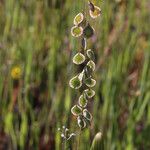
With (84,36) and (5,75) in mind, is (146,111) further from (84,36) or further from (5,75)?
(84,36)

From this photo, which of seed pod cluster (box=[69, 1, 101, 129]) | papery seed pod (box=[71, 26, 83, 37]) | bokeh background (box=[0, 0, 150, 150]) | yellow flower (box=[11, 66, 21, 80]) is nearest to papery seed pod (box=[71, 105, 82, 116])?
seed pod cluster (box=[69, 1, 101, 129])

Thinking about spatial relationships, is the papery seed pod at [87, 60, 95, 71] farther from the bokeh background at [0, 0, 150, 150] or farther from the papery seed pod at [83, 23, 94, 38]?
the bokeh background at [0, 0, 150, 150]

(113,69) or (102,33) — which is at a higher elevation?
(102,33)

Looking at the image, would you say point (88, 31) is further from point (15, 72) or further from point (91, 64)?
point (15, 72)

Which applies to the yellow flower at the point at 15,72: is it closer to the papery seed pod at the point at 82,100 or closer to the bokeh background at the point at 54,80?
the bokeh background at the point at 54,80

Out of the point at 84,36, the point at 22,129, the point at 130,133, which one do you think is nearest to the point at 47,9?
the point at 22,129

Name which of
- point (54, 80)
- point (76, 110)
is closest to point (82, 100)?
point (76, 110)

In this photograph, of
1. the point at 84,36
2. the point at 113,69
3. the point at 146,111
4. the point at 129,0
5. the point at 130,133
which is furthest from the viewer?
the point at 129,0
